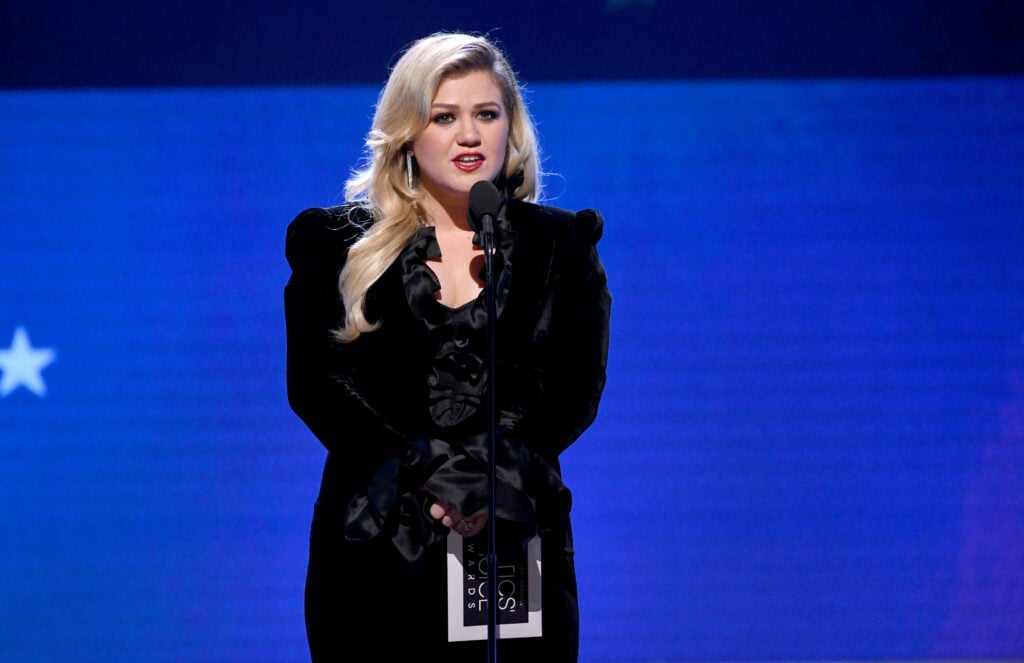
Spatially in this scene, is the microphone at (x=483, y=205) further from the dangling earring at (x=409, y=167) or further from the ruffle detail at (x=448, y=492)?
the dangling earring at (x=409, y=167)

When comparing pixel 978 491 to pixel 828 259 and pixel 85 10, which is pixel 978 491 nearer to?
pixel 828 259

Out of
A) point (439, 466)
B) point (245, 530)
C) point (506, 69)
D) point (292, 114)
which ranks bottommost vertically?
point (439, 466)

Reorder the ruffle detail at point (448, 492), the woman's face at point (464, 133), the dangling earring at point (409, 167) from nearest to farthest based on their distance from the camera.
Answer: the ruffle detail at point (448, 492) → the woman's face at point (464, 133) → the dangling earring at point (409, 167)

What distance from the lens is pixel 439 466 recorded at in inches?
82.6

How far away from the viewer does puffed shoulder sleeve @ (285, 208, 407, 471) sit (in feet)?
7.21

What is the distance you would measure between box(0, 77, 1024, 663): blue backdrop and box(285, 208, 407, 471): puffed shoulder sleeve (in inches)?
52.1

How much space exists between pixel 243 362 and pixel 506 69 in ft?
5.13

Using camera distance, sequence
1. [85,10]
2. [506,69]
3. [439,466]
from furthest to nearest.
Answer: [85,10] → [506,69] → [439,466]

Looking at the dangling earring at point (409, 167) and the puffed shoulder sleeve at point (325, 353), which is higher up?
the dangling earring at point (409, 167)

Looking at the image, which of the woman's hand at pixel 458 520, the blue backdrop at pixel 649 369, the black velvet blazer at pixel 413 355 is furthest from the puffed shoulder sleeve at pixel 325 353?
the blue backdrop at pixel 649 369

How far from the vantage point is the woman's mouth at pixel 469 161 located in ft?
7.73

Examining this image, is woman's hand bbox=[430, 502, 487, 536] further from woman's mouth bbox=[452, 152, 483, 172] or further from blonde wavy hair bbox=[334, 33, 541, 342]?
woman's mouth bbox=[452, 152, 483, 172]

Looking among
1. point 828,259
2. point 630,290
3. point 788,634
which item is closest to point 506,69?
point 630,290

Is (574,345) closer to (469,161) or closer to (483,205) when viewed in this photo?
(469,161)
